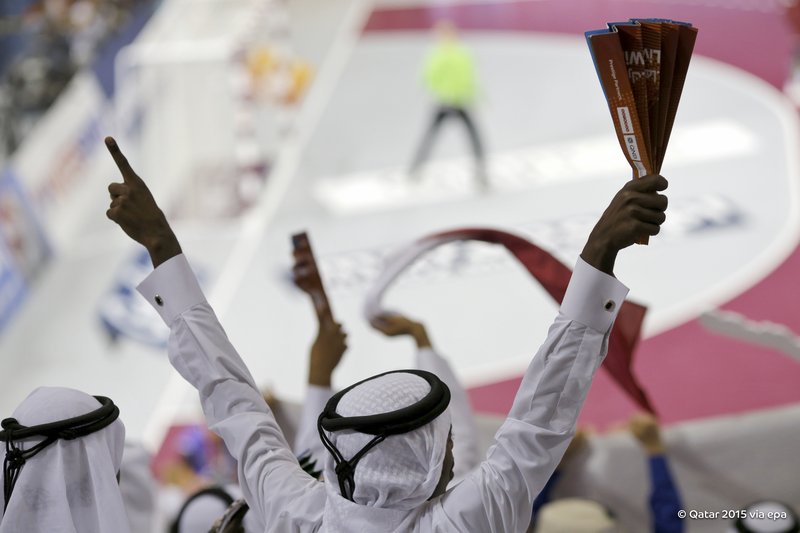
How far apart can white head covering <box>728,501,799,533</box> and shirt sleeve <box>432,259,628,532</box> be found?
102 cm

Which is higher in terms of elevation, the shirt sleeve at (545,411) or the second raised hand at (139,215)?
the second raised hand at (139,215)

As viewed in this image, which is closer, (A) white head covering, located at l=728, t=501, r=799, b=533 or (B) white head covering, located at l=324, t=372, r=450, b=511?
(B) white head covering, located at l=324, t=372, r=450, b=511

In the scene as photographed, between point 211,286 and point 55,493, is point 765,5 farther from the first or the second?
point 55,493

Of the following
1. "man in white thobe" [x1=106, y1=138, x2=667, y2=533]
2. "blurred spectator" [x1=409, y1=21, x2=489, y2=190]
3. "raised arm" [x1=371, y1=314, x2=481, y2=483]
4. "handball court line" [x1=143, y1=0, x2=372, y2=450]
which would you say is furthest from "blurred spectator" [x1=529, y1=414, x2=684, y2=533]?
"blurred spectator" [x1=409, y1=21, x2=489, y2=190]

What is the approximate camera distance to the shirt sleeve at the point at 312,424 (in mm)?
2238

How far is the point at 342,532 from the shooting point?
66.3 inches

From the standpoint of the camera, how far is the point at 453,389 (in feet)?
8.33

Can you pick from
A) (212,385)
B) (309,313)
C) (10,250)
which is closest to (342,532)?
(212,385)

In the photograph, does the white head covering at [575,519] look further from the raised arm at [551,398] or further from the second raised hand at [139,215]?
the second raised hand at [139,215]

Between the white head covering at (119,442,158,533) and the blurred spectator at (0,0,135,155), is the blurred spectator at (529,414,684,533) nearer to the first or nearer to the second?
the white head covering at (119,442,158,533)

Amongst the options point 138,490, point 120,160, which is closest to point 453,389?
point 138,490

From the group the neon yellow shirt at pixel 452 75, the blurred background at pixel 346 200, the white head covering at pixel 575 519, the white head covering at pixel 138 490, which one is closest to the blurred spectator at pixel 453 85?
the neon yellow shirt at pixel 452 75

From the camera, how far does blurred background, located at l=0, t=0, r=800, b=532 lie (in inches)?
257

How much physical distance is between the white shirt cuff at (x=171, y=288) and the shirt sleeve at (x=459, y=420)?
66 cm
